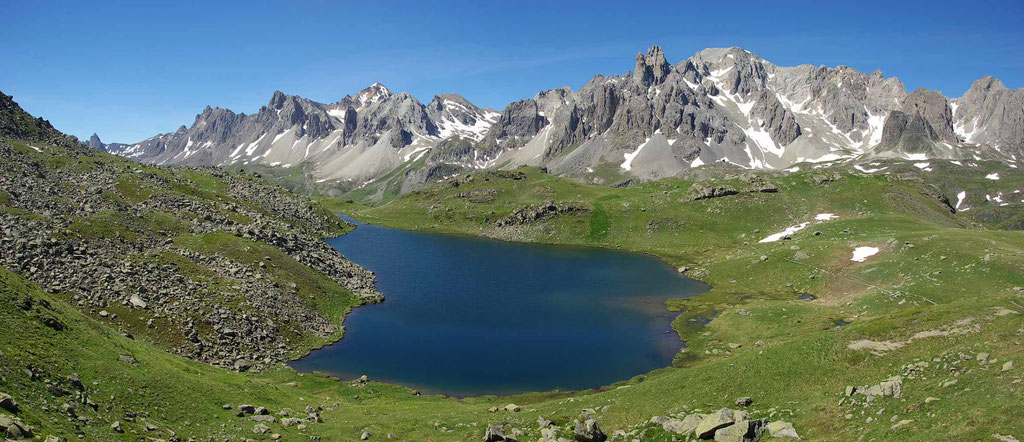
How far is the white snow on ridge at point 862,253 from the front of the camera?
10500 cm

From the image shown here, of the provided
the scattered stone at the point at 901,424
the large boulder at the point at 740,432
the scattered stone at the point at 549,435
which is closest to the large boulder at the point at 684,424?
the large boulder at the point at 740,432

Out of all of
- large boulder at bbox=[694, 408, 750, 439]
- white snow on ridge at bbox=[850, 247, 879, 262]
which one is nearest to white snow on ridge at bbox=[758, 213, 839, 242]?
white snow on ridge at bbox=[850, 247, 879, 262]

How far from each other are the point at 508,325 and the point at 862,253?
77.5 m

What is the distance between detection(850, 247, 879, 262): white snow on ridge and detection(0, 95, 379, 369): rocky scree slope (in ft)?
320

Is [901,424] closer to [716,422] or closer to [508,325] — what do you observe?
[716,422]

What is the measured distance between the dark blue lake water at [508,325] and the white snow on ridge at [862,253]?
3002 centimetres

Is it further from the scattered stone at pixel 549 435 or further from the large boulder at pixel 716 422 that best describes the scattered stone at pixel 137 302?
the large boulder at pixel 716 422

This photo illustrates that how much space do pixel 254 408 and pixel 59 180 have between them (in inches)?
3646

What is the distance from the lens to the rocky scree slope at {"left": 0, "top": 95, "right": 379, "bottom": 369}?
61.7m

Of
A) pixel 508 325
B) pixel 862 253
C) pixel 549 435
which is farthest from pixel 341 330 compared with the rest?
pixel 862 253

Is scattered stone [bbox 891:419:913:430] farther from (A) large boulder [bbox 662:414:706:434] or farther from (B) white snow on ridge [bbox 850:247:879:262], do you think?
(B) white snow on ridge [bbox 850:247:879:262]

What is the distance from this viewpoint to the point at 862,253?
351 feet

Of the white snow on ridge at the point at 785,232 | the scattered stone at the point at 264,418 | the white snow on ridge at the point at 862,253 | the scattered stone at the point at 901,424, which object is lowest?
the scattered stone at the point at 264,418

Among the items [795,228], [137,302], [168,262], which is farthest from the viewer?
[795,228]
